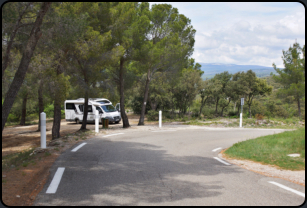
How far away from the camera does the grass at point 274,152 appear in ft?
24.3

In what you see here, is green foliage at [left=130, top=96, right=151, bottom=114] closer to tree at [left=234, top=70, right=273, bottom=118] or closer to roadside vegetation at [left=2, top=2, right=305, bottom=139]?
roadside vegetation at [left=2, top=2, right=305, bottom=139]

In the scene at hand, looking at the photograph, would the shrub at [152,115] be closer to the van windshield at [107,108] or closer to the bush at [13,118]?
the van windshield at [107,108]

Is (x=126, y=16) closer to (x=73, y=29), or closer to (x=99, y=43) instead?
(x=99, y=43)

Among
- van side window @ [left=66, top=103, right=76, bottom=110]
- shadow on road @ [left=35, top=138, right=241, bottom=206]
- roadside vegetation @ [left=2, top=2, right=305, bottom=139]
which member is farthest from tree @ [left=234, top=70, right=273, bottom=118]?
shadow on road @ [left=35, top=138, right=241, bottom=206]

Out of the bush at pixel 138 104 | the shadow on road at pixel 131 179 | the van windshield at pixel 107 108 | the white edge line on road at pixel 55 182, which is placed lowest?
the shadow on road at pixel 131 179

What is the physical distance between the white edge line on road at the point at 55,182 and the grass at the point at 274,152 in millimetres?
5679

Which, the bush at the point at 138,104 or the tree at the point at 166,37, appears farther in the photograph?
the bush at the point at 138,104

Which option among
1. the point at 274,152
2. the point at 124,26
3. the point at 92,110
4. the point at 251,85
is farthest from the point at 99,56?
the point at 251,85

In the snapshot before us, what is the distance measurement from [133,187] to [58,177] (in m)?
1.76

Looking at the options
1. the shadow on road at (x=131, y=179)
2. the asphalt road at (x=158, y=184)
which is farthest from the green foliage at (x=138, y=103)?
the asphalt road at (x=158, y=184)

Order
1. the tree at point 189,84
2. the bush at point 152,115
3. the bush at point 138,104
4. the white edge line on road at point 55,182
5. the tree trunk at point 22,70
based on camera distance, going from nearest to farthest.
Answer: the white edge line on road at point 55,182, the tree trunk at point 22,70, the tree at point 189,84, the bush at point 152,115, the bush at point 138,104

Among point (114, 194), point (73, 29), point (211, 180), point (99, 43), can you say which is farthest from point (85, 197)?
point (99, 43)

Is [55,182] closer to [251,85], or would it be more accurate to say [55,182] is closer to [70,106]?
[70,106]

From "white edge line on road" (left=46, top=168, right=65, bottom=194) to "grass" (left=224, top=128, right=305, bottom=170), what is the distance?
18.6 feet
